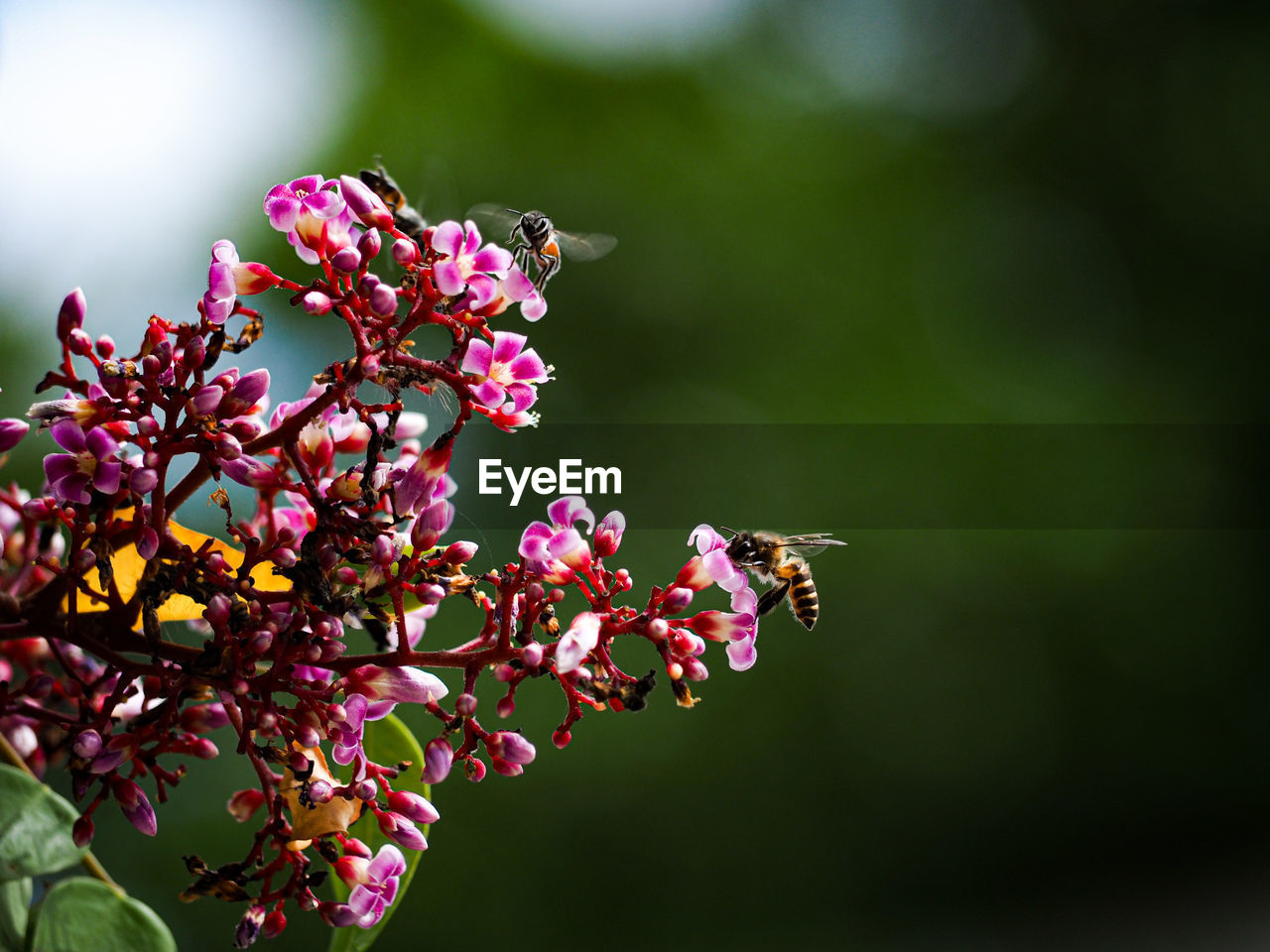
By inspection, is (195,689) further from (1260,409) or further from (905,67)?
(1260,409)

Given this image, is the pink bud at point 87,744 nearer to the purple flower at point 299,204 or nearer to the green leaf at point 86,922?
the green leaf at point 86,922

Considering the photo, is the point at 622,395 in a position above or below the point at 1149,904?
above

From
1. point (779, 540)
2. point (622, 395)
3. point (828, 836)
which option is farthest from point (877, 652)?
point (779, 540)

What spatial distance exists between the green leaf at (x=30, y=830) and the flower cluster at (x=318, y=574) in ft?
0.06

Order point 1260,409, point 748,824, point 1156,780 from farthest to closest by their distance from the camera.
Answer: point 1260,409 < point 1156,780 < point 748,824

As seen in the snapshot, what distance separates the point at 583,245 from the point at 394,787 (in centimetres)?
88

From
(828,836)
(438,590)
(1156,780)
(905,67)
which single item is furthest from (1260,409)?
(438,590)

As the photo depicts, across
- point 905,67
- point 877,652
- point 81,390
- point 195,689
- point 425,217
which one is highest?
point 905,67

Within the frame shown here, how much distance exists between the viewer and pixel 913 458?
27.3ft

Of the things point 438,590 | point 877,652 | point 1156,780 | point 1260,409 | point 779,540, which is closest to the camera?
point 438,590

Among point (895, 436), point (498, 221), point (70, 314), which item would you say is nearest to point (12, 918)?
point (70, 314)

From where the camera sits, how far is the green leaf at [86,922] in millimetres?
912

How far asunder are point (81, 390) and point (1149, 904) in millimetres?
9638

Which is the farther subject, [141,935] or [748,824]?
[748,824]
